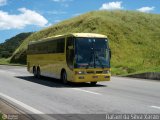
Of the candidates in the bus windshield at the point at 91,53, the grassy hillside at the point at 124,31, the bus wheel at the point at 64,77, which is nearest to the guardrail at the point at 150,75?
the bus windshield at the point at 91,53

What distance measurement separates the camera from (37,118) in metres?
10.6

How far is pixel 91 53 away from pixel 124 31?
183 feet

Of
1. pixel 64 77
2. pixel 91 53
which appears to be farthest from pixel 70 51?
pixel 64 77

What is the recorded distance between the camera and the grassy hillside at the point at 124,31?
216ft

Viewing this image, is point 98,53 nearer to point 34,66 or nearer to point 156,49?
point 34,66

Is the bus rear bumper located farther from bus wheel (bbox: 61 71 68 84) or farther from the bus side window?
bus wheel (bbox: 61 71 68 84)

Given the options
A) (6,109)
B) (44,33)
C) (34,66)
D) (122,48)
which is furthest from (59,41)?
(44,33)

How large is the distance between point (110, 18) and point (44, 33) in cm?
1838

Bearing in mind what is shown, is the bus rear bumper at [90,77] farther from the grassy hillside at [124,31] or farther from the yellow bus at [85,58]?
the grassy hillside at [124,31]

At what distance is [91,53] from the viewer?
21000 mm

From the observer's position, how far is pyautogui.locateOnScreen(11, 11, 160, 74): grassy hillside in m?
65.8

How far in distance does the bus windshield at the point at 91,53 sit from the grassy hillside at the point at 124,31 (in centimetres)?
3696

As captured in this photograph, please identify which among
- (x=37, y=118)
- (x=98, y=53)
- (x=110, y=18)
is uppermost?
(x=110, y=18)

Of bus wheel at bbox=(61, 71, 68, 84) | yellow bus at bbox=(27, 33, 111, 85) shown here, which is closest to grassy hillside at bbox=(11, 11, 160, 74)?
bus wheel at bbox=(61, 71, 68, 84)
